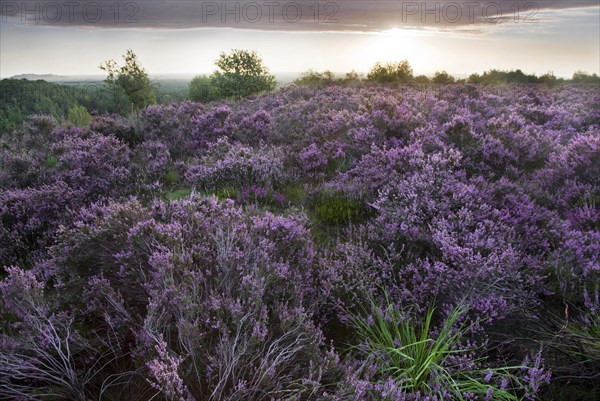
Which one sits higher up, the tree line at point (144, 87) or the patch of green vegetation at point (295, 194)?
the tree line at point (144, 87)

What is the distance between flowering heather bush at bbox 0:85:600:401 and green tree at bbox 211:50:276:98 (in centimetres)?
4077

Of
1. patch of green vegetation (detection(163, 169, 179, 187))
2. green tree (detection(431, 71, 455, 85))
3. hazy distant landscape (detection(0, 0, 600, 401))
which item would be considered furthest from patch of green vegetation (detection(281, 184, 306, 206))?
green tree (detection(431, 71, 455, 85))

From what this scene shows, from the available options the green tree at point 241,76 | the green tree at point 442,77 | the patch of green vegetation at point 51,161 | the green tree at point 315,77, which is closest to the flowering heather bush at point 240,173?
the patch of green vegetation at point 51,161

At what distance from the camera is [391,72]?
3192 centimetres

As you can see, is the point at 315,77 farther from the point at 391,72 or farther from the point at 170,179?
the point at 170,179

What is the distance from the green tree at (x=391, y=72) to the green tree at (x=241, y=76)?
15.9 m

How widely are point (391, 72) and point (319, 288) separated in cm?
3146

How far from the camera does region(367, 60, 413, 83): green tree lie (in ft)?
102

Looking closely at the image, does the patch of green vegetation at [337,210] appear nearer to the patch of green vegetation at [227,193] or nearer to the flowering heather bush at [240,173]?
the flowering heather bush at [240,173]

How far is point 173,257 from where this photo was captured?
2.96 m

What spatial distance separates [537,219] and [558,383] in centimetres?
207

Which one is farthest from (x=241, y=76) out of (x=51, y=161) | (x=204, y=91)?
(x=51, y=161)

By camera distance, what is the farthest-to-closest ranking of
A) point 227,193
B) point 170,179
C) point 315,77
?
point 315,77 < point 170,179 < point 227,193

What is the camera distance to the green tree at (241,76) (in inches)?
1777
